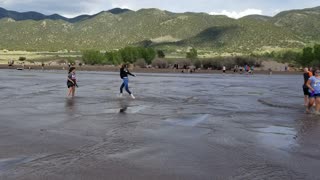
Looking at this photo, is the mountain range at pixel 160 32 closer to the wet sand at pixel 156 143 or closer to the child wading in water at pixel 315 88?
the child wading in water at pixel 315 88

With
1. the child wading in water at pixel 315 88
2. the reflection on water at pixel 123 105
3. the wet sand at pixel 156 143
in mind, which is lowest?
the reflection on water at pixel 123 105

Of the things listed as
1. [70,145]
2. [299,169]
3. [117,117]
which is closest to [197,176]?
[299,169]

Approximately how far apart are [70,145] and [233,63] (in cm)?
8277

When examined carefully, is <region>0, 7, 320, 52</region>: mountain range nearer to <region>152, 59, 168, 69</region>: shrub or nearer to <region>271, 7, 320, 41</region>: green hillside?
<region>271, 7, 320, 41</region>: green hillside

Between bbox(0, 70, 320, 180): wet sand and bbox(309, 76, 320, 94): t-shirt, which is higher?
bbox(309, 76, 320, 94): t-shirt

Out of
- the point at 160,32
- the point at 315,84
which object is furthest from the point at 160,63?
the point at 160,32

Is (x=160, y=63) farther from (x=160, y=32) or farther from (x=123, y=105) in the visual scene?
(x=160, y=32)

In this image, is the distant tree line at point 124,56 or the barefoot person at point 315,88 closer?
the barefoot person at point 315,88

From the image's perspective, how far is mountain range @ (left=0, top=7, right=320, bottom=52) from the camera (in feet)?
543

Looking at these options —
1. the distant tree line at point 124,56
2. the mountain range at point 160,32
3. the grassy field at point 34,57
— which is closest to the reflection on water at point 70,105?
the distant tree line at point 124,56

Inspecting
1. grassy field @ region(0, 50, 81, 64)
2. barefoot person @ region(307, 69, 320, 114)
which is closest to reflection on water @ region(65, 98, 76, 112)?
barefoot person @ region(307, 69, 320, 114)

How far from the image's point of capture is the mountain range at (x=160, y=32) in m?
166

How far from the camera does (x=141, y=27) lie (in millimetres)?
184750

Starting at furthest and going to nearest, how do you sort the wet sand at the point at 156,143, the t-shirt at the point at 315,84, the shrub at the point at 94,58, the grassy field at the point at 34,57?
1. the grassy field at the point at 34,57
2. the shrub at the point at 94,58
3. the t-shirt at the point at 315,84
4. the wet sand at the point at 156,143
